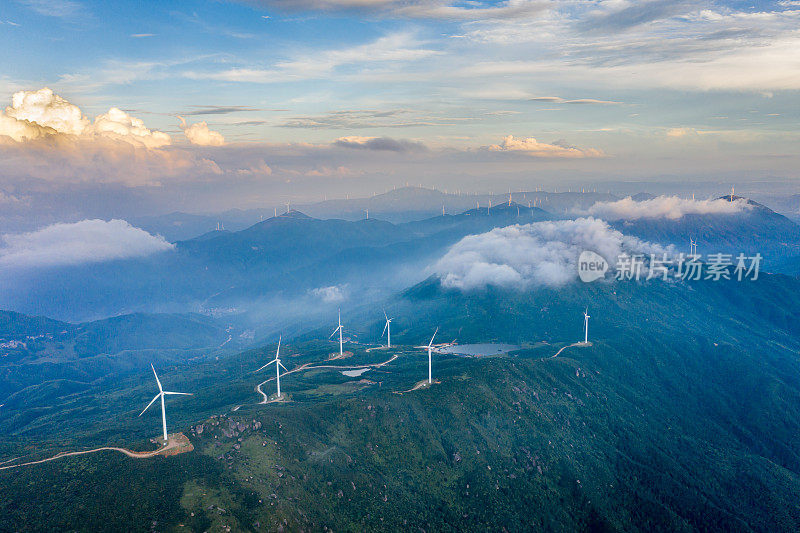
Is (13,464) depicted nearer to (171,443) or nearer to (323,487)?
(171,443)

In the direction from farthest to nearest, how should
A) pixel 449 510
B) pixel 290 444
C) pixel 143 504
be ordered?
pixel 449 510, pixel 290 444, pixel 143 504

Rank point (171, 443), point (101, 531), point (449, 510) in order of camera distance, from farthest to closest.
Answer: point (449, 510), point (171, 443), point (101, 531)

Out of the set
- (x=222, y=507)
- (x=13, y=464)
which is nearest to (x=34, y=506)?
(x=13, y=464)

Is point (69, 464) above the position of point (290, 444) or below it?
above

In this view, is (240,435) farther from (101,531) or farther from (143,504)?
(101,531)

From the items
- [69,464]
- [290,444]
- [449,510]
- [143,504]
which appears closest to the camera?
[143,504]

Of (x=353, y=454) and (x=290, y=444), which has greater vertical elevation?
(x=290, y=444)

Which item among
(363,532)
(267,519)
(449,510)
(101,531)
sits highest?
(101,531)

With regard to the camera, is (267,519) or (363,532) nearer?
(267,519)

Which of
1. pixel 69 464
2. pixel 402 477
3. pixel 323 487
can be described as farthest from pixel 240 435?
pixel 402 477
